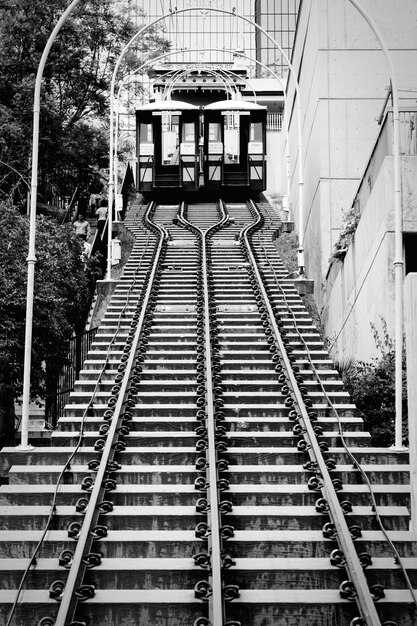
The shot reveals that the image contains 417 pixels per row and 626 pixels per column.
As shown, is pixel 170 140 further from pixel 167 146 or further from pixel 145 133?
pixel 145 133

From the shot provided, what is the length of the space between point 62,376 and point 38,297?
2374mm

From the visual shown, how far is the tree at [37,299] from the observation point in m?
14.5

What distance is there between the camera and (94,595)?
627 cm

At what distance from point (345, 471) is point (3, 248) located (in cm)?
870

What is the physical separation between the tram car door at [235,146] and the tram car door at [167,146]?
70 cm

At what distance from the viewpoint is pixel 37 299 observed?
15.1m

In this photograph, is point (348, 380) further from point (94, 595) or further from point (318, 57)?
point (318, 57)

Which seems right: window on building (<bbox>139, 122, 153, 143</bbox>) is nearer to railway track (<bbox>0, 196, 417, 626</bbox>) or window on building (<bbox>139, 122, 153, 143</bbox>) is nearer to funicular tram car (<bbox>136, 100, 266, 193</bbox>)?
funicular tram car (<bbox>136, 100, 266, 193</bbox>)

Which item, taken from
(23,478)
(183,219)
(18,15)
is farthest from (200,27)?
(23,478)

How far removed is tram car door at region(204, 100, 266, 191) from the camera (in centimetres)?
2980

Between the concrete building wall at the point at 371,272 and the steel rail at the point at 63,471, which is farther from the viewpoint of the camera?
the concrete building wall at the point at 371,272

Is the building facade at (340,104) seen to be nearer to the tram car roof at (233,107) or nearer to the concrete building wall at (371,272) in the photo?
the concrete building wall at (371,272)

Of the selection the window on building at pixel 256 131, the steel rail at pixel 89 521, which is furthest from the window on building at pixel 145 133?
the steel rail at pixel 89 521

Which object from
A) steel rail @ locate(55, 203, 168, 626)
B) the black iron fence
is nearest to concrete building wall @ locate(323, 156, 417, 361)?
steel rail @ locate(55, 203, 168, 626)
